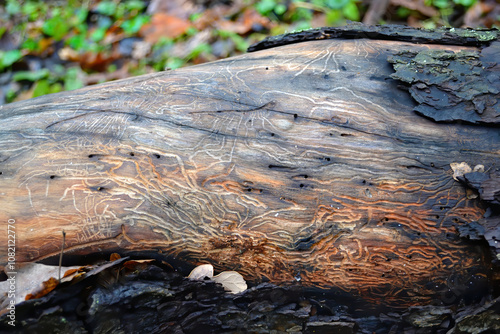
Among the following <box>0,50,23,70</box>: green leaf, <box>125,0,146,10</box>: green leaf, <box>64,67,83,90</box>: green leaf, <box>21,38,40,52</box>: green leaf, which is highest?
<box>125,0,146,10</box>: green leaf

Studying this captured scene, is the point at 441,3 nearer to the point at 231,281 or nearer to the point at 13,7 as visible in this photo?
the point at 231,281

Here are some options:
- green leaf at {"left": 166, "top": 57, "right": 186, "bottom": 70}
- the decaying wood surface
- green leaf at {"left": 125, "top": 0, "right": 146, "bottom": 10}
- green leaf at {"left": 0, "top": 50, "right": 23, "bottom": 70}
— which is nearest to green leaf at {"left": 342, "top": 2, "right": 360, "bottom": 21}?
green leaf at {"left": 166, "top": 57, "right": 186, "bottom": 70}

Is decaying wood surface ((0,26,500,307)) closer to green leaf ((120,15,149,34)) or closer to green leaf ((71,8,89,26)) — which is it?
green leaf ((120,15,149,34))

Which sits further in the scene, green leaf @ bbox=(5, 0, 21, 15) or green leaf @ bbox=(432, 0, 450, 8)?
green leaf @ bbox=(5, 0, 21, 15)

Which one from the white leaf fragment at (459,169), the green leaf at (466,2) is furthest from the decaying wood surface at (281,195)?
the green leaf at (466,2)

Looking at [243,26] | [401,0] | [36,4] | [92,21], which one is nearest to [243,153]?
[243,26]

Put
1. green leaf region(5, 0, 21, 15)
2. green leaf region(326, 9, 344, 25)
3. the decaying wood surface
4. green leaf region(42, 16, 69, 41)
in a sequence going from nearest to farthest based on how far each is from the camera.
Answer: the decaying wood surface < green leaf region(326, 9, 344, 25) < green leaf region(42, 16, 69, 41) < green leaf region(5, 0, 21, 15)
